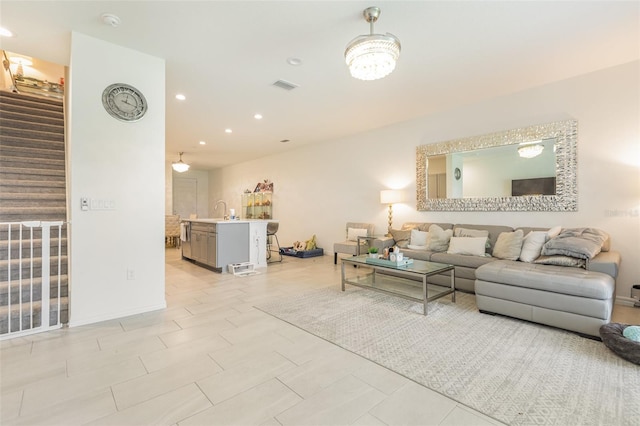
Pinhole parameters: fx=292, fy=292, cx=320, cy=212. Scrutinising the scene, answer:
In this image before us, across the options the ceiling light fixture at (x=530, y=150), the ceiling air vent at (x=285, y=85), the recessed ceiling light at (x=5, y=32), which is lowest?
the ceiling light fixture at (x=530, y=150)

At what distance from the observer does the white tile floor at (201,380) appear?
160 cm

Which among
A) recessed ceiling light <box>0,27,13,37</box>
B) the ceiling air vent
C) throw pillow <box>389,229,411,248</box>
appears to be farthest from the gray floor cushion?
recessed ceiling light <box>0,27,13,37</box>

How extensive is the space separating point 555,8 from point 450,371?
303cm

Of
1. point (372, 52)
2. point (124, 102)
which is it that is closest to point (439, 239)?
point (372, 52)

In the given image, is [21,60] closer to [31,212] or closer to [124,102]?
[31,212]

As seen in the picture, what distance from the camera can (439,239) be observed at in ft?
14.8

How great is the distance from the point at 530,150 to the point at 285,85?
141 inches

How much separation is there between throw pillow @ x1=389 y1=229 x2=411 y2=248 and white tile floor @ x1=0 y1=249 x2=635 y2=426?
278 centimetres

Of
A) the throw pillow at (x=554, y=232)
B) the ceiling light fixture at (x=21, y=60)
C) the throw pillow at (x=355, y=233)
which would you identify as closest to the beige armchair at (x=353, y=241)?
the throw pillow at (x=355, y=233)

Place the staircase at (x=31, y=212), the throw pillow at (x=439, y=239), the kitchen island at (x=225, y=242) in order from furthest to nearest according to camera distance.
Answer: the kitchen island at (x=225, y=242), the throw pillow at (x=439, y=239), the staircase at (x=31, y=212)

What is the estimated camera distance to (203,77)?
3.74 meters

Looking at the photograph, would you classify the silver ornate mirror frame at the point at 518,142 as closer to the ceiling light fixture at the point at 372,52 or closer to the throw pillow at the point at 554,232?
the throw pillow at the point at 554,232

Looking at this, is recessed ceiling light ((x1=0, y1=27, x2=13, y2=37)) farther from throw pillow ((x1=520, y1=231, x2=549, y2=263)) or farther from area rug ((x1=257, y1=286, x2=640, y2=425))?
throw pillow ((x1=520, y1=231, x2=549, y2=263))

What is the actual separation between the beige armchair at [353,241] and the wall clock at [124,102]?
13.0 feet
